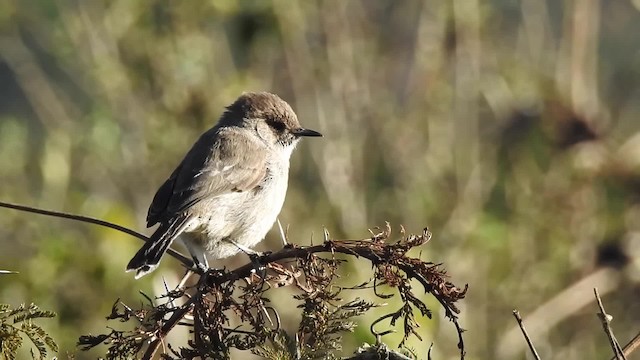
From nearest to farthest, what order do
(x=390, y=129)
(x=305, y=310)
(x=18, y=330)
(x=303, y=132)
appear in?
(x=18, y=330)
(x=305, y=310)
(x=303, y=132)
(x=390, y=129)

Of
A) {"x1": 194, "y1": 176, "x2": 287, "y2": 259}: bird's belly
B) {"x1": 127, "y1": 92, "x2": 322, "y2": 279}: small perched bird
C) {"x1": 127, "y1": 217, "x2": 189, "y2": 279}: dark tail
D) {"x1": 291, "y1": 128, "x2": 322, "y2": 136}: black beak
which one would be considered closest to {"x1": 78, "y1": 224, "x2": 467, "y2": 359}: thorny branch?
{"x1": 127, "y1": 217, "x2": 189, "y2": 279}: dark tail

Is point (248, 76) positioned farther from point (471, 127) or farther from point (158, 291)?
point (158, 291)

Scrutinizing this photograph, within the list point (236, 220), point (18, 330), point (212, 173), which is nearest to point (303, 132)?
point (212, 173)

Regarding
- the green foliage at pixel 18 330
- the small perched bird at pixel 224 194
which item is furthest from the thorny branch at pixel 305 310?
the small perched bird at pixel 224 194

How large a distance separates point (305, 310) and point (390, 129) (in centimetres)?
567

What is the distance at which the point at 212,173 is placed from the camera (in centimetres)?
548

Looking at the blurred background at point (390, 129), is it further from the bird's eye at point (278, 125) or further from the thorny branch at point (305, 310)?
the thorny branch at point (305, 310)

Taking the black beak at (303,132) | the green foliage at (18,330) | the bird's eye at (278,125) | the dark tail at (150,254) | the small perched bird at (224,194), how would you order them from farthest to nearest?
the bird's eye at (278,125), the black beak at (303,132), the small perched bird at (224,194), the dark tail at (150,254), the green foliage at (18,330)

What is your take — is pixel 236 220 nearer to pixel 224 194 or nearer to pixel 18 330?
pixel 224 194

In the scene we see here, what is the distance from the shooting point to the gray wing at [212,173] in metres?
5.18

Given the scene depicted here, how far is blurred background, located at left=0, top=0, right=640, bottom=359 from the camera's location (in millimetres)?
7727

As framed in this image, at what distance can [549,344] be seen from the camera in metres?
7.52

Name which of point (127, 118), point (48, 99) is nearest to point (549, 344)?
point (127, 118)

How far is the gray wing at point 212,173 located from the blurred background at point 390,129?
66.8 inches
